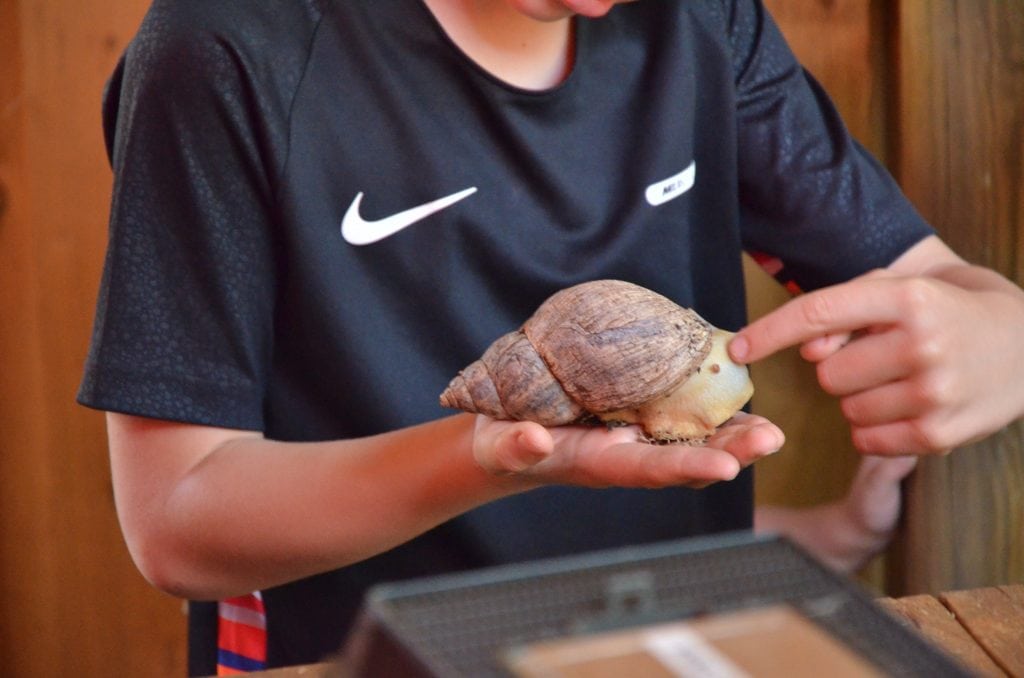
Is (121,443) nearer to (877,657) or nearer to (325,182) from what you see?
(325,182)

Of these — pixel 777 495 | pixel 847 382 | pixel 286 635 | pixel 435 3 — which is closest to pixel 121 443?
pixel 286 635

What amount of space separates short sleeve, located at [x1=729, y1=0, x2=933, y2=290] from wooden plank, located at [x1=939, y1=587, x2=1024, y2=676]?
1.46 ft

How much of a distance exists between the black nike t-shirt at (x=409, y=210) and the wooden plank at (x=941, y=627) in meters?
0.36

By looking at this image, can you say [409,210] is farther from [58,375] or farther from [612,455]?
[58,375]

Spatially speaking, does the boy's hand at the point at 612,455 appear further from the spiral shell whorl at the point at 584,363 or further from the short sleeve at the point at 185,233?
the short sleeve at the point at 185,233

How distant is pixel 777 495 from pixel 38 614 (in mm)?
1125

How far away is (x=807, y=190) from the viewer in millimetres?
1200

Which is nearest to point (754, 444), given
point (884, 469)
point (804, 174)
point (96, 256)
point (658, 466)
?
point (658, 466)

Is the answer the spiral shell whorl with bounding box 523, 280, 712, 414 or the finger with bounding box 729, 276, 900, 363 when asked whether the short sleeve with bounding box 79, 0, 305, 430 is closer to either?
the spiral shell whorl with bounding box 523, 280, 712, 414

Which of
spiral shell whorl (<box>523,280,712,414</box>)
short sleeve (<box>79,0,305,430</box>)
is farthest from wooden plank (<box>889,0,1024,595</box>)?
short sleeve (<box>79,0,305,430</box>)

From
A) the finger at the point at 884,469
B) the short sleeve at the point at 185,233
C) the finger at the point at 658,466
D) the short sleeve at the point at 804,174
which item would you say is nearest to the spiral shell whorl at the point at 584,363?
the finger at the point at 658,466

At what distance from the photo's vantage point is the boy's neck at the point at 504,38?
103 centimetres

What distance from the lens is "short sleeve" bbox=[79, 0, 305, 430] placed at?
36.5 inches

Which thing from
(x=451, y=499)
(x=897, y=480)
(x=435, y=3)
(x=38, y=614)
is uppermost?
(x=435, y=3)
